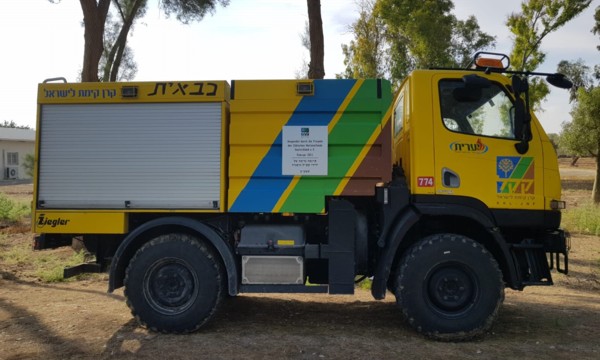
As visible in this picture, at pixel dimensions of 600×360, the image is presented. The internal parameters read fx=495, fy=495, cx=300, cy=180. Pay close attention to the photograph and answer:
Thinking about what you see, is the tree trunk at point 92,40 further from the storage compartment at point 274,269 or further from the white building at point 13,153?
the white building at point 13,153

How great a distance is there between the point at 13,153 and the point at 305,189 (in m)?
47.3

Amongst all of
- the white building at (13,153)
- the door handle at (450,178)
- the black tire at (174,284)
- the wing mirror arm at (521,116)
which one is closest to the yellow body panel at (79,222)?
the black tire at (174,284)

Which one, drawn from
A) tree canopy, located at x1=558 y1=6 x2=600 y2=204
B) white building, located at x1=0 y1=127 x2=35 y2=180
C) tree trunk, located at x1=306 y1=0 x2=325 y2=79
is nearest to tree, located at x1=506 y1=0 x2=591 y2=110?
tree canopy, located at x1=558 y1=6 x2=600 y2=204

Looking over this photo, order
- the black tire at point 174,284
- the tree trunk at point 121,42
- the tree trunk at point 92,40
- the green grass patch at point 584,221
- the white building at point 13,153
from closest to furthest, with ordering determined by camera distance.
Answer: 1. the black tire at point 174,284
2. the tree trunk at point 92,40
3. the green grass patch at point 584,221
4. the tree trunk at point 121,42
5. the white building at point 13,153

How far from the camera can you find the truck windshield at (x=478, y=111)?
17.8 feet

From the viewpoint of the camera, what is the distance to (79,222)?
5602mm

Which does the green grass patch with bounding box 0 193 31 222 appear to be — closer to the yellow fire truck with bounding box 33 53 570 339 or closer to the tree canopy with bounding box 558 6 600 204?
the yellow fire truck with bounding box 33 53 570 339

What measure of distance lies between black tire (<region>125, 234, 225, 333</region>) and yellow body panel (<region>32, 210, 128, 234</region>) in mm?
418

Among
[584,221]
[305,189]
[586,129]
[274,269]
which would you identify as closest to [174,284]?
[274,269]

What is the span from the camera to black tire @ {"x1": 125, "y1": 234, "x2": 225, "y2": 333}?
544 centimetres

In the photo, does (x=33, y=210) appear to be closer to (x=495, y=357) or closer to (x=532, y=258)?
(x=495, y=357)

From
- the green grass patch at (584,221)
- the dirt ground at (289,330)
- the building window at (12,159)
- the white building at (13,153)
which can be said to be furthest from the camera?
the building window at (12,159)

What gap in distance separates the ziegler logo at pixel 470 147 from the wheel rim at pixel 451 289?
1232mm

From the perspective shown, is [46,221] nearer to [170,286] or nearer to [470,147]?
[170,286]
